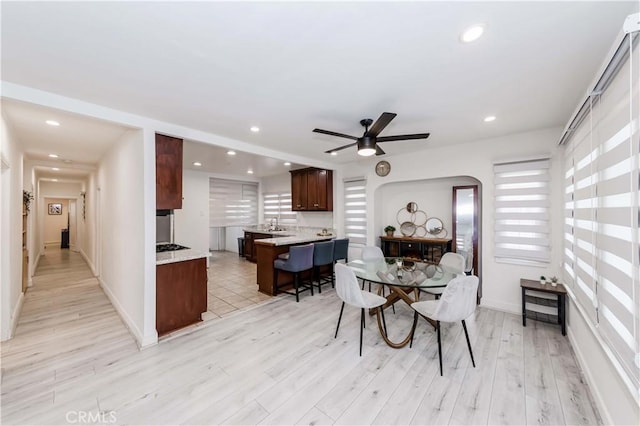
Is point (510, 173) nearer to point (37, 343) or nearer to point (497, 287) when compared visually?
point (497, 287)

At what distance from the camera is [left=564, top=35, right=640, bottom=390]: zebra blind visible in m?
1.31

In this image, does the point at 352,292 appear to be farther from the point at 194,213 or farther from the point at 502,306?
the point at 194,213

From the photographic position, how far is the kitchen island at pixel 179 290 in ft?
9.17

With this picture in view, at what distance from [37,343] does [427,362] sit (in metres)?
4.07

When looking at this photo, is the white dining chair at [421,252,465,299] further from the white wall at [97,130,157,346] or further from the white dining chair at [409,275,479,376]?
the white wall at [97,130,157,346]

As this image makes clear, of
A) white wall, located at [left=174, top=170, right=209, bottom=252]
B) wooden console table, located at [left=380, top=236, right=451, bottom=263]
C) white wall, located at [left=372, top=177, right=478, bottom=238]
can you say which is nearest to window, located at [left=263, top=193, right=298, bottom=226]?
white wall, located at [left=174, top=170, right=209, bottom=252]

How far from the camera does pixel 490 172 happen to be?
3613mm

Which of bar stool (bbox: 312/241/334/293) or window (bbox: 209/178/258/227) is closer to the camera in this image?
bar stool (bbox: 312/241/334/293)

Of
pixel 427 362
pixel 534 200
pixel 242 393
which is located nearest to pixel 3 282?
pixel 242 393

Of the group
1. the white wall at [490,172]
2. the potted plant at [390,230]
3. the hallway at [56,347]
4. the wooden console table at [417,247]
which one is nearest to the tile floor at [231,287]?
the hallway at [56,347]

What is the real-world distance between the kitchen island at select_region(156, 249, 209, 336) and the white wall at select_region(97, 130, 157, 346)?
17 cm

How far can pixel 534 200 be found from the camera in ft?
10.8

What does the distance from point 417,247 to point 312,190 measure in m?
2.52

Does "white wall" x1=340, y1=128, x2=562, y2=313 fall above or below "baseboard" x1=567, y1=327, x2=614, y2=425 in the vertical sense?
above
